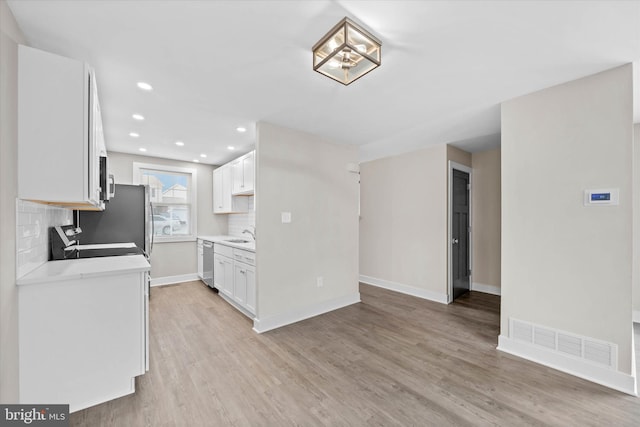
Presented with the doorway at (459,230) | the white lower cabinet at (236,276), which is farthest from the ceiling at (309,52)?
the white lower cabinet at (236,276)

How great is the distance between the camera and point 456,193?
14.2 ft

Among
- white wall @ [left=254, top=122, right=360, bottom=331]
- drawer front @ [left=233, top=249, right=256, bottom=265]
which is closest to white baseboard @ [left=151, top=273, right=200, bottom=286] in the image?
drawer front @ [left=233, top=249, right=256, bottom=265]

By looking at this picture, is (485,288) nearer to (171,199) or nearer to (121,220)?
(121,220)

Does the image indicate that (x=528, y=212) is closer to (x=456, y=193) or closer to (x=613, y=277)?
(x=613, y=277)

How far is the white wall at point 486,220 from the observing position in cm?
444

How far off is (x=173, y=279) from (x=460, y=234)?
542 centimetres

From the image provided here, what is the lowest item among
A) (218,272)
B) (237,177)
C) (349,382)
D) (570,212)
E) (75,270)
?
(349,382)

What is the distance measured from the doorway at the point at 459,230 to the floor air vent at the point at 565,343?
1.58 meters

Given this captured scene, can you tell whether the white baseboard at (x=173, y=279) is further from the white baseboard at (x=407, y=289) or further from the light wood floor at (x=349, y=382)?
the white baseboard at (x=407, y=289)

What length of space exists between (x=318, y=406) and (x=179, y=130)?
3.54 metres

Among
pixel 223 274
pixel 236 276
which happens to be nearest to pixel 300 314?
pixel 236 276

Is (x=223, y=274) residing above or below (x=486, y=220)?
below

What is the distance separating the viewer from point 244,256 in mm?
3486

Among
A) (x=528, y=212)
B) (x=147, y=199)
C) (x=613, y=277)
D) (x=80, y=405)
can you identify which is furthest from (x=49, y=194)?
(x=613, y=277)
